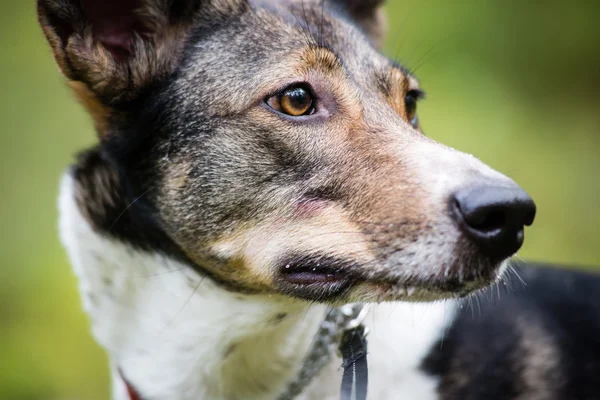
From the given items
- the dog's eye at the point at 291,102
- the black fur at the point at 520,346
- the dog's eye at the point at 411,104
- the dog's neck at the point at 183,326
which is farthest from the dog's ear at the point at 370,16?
the dog's neck at the point at 183,326

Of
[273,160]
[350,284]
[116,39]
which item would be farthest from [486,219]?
[116,39]

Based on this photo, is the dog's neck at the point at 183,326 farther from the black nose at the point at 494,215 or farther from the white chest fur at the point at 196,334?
the black nose at the point at 494,215

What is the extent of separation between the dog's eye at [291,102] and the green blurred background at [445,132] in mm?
2869

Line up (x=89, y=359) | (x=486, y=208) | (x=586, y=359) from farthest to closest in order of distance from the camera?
1. (x=89, y=359)
2. (x=586, y=359)
3. (x=486, y=208)

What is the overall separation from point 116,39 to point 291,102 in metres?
0.83

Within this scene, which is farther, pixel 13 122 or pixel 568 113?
pixel 568 113

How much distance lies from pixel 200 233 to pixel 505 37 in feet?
25.0

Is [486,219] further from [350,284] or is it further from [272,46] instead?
[272,46]

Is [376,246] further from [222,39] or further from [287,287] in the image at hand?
[222,39]

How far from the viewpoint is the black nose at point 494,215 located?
201 cm

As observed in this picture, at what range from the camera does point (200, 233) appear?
2527mm

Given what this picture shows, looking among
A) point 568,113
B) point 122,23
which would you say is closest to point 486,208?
point 122,23

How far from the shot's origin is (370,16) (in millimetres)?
3617

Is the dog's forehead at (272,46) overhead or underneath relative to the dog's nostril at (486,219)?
overhead
